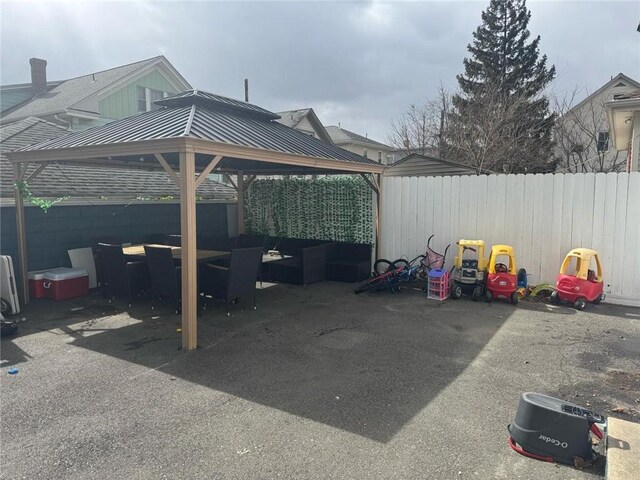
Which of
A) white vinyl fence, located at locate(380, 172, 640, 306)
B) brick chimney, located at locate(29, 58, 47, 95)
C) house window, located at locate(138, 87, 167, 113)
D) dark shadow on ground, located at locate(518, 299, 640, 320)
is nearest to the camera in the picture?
dark shadow on ground, located at locate(518, 299, 640, 320)

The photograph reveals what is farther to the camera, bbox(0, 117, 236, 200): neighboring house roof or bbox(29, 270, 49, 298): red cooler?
bbox(0, 117, 236, 200): neighboring house roof

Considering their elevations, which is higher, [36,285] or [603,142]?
[603,142]

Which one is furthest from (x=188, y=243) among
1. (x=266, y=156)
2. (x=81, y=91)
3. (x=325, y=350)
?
(x=81, y=91)

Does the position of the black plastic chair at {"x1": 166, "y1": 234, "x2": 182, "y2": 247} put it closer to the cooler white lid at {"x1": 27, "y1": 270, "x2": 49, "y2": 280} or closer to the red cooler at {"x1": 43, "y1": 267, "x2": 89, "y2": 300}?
the red cooler at {"x1": 43, "y1": 267, "x2": 89, "y2": 300}

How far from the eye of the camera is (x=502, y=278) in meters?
6.81

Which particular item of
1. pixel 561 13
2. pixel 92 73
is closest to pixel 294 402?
pixel 561 13

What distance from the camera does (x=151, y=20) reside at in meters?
7.73

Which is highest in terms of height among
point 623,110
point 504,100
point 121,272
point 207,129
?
point 504,100

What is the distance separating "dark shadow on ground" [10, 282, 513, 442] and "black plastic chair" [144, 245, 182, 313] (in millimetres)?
430

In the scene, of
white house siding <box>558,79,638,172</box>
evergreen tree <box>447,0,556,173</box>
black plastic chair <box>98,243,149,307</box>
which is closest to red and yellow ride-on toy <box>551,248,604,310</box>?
black plastic chair <box>98,243,149,307</box>

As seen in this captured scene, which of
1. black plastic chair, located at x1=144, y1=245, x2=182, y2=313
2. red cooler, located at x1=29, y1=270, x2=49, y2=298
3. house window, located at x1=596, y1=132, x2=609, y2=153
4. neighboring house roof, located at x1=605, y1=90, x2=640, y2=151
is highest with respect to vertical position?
house window, located at x1=596, y1=132, x2=609, y2=153

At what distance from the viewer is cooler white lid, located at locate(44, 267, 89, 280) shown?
712 centimetres

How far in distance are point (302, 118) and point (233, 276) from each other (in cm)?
1576

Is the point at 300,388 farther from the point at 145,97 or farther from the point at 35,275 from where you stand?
the point at 145,97
